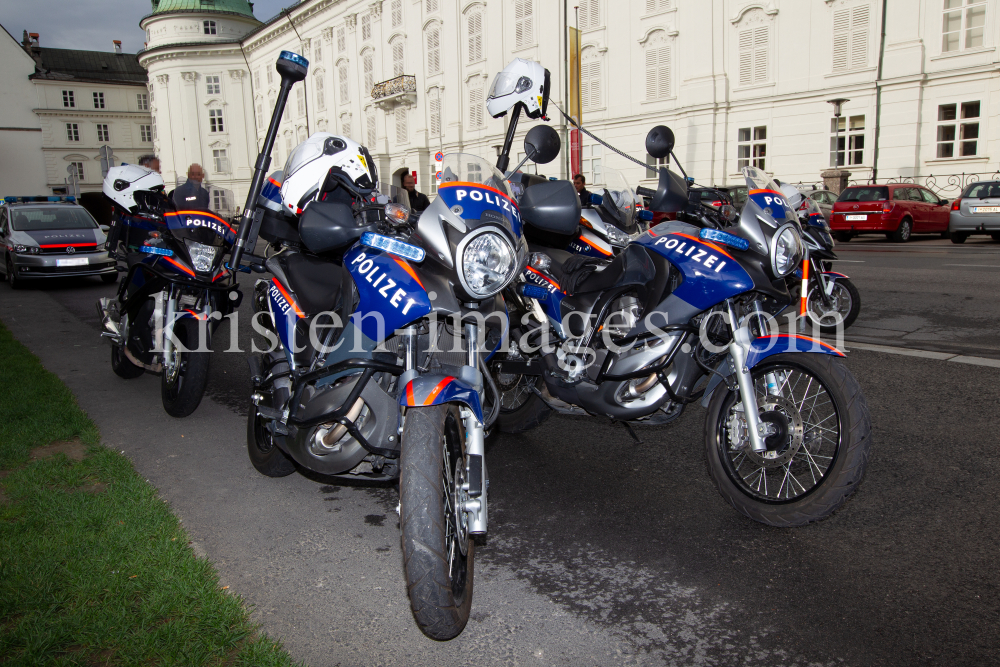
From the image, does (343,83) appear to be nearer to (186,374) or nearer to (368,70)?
(368,70)

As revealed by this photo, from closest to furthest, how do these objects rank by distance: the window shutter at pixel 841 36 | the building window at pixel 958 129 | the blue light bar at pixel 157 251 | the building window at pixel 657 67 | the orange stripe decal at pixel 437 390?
the orange stripe decal at pixel 437 390
the blue light bar at pixel 157 251
the building window at pixel 958 129
the window shutter at pixel 841 36
the building window at pixel 657 67

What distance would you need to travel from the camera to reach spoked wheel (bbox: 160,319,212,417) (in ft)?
17.1

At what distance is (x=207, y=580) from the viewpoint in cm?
294

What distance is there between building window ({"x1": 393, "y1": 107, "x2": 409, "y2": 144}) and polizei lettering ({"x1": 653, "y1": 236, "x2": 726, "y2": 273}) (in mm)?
45356

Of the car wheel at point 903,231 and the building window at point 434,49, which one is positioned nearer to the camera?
the car wheel at point 903,231

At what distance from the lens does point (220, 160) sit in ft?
223

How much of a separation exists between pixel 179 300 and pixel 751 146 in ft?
89.3

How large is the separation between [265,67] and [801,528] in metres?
66.6

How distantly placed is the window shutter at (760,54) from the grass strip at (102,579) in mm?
28533

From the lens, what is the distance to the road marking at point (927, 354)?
19.4 ft

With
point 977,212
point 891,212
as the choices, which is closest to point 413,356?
point 977,212

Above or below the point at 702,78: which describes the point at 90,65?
above

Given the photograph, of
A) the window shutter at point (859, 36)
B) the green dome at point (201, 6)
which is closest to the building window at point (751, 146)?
the window shutter at point (859, 36)

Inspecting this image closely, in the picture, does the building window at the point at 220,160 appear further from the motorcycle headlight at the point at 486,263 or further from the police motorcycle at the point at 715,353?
the motorcycle headlight at the point at 486,263
